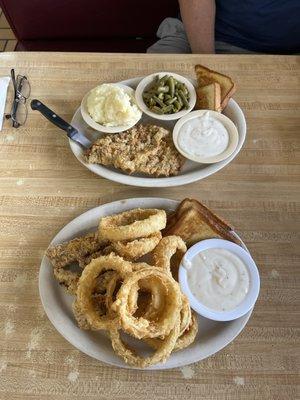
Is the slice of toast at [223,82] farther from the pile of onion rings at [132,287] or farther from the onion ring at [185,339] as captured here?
the onion ring at [185,339]

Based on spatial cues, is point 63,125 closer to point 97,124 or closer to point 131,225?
point 97,124

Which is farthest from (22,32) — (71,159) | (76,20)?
(71,159)

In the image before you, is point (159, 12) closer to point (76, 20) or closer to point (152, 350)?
point (76, 20)

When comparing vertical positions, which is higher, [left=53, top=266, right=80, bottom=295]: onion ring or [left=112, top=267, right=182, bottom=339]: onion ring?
[left=112, top=267, right=182, bottom=339]: onion ring

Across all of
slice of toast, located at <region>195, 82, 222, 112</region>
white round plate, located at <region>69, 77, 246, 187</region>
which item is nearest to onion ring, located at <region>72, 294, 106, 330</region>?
white round plate, located at <region>69, 77, 246, 187</region>

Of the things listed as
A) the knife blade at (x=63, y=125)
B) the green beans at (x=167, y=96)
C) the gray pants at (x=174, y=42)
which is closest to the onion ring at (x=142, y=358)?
the knife blade at (x=63, y=125)

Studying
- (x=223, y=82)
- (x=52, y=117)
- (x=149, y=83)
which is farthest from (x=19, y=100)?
(x=223, y=82)

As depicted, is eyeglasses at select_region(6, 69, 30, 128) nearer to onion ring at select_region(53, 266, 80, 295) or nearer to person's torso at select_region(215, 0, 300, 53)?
onion ring at select_region(53, 266, 80, 295)
